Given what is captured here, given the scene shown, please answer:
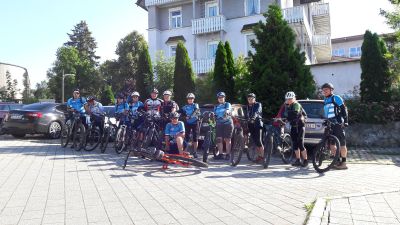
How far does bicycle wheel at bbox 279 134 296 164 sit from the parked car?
9.88 meters

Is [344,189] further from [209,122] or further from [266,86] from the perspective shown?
[266,86]

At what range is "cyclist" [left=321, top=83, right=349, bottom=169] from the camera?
8258mm

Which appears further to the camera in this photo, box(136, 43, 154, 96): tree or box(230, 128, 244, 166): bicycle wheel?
box(136, 43, 154, 96): tree

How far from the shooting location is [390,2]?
51.8ft

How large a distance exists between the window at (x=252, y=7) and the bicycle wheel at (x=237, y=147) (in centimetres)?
1978

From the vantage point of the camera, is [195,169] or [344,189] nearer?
[344,189]

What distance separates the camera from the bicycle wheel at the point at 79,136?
453 inches

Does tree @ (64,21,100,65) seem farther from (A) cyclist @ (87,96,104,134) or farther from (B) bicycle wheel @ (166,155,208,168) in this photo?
(B) bicycle wheel @ (166,155,208,168)

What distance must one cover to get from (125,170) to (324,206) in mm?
4386

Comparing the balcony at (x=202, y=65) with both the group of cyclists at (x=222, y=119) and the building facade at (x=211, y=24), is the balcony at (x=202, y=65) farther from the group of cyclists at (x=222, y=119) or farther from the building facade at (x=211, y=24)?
the group of cyclists at (x=222, y=119)

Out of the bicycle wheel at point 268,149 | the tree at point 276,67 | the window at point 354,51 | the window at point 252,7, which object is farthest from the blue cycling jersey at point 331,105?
the window at point 354,51

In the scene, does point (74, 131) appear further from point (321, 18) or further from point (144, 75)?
point (321, 18)

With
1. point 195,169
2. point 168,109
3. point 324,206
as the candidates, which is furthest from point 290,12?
point 324,206

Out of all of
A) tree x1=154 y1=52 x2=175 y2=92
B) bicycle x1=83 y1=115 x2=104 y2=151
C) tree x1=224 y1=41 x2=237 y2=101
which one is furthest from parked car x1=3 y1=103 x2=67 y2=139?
tree x1=154 y1=52 x2=175 y2=92
